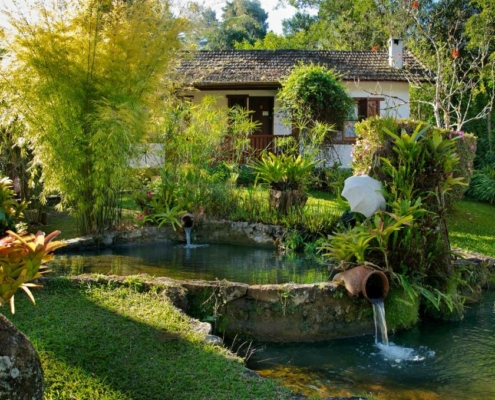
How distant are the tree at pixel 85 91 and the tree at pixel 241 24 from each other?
92.0 ft

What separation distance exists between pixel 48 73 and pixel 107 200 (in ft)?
7.24

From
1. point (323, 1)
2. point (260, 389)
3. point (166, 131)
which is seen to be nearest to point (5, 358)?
point (260, 389)

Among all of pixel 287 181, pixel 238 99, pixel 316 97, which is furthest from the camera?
pixel 238 99

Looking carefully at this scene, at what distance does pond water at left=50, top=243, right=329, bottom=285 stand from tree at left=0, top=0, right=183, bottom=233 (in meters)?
1.16

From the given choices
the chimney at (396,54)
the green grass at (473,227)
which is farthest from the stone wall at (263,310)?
the chimney at (396,54)

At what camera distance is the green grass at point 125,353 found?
388 centimetres

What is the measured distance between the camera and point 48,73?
911cm

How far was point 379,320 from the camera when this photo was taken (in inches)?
247

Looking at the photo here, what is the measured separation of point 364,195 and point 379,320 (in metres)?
1.49

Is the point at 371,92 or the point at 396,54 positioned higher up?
the point at 396,54

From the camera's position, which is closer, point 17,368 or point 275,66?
point 17,368

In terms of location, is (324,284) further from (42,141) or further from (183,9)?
(183,9)

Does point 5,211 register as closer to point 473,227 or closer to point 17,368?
point 17,368

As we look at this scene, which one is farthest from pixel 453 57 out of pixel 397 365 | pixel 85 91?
pixel 397 365
